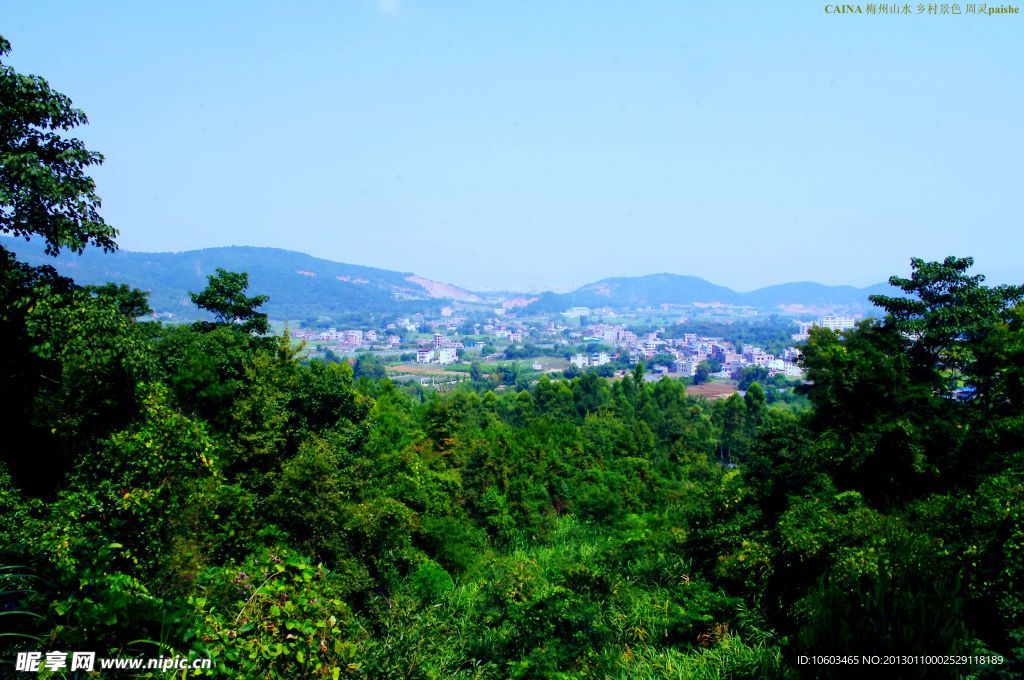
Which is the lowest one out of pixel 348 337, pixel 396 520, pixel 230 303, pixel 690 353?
pixel 690 353

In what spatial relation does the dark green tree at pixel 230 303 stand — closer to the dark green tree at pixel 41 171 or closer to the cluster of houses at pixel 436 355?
the dark green tree at pixel 41 171

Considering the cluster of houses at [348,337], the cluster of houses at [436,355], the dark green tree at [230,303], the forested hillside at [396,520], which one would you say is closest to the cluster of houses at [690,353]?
the cluster of houses at [436,355]

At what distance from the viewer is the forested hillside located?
3381mm

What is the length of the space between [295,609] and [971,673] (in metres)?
3.74

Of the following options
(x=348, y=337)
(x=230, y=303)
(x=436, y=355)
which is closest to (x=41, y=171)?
(x=230, y=303)

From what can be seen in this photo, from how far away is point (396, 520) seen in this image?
10.7 m

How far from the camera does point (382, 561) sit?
10.6 meters

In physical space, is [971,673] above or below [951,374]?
below

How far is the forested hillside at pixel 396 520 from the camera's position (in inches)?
133

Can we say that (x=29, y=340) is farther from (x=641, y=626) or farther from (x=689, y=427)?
(x=689, y=427)

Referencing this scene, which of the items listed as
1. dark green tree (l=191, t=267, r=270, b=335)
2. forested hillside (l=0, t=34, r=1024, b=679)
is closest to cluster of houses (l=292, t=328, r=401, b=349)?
dark green tree (l=191, t=267, r=270, b=335)

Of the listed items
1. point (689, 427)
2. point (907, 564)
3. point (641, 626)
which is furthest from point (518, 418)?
point (907, 564)

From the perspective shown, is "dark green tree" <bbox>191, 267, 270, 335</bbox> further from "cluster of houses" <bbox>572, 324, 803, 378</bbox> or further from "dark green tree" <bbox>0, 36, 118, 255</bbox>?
"cluster of houses" <bbox>572, 324, 803, 378</bbox>

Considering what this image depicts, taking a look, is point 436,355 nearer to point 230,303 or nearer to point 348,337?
point 348,337
